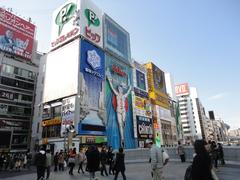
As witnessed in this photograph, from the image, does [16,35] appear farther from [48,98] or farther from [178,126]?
[178,126]

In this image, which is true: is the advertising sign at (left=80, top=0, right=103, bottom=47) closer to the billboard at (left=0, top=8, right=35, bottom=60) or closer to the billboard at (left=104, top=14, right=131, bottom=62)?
the billboard at (left=104, top=14, right=131, bottom=62)

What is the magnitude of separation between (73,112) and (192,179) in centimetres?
3451

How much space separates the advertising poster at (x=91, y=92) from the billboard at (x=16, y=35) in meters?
18.1

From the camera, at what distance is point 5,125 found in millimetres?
44719

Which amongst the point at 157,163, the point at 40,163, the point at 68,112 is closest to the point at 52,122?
the point at 68,112

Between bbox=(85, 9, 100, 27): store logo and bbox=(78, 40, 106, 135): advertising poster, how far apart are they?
18.8 ft

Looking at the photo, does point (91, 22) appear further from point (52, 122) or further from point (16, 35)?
point (52, 122)

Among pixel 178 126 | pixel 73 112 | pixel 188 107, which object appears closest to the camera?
pixel 73 112

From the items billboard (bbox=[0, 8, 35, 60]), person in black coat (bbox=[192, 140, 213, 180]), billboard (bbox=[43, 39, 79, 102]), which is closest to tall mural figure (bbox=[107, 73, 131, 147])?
billboard (bbox=[43, 39, 79, 102])

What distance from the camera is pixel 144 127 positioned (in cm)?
5825

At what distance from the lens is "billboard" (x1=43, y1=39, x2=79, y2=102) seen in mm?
40344

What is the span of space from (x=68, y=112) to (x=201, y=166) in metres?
35.7

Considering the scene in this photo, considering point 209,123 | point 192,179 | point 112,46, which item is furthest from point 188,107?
point 192,179

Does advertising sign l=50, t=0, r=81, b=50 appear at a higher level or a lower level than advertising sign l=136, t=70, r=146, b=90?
higher
